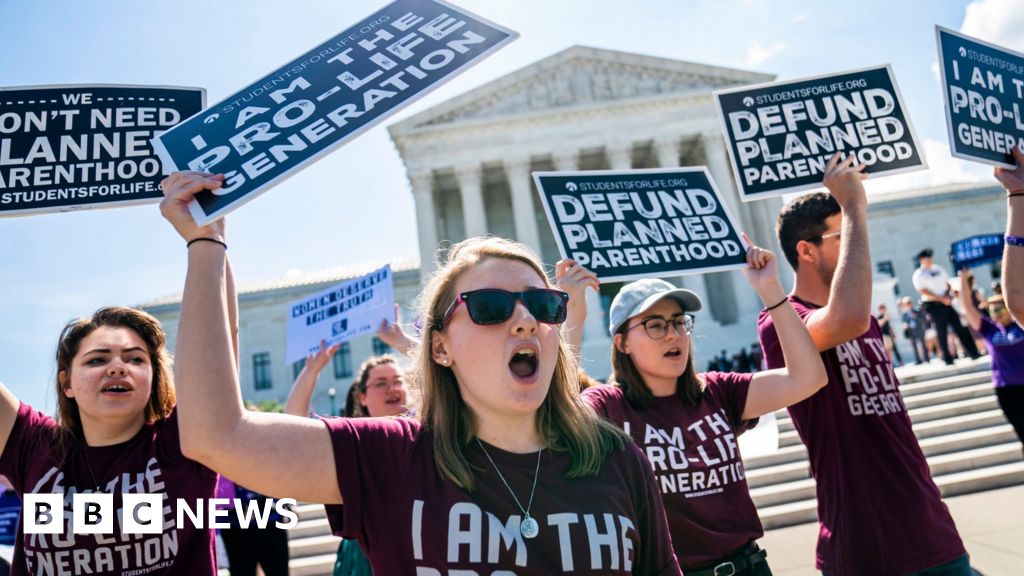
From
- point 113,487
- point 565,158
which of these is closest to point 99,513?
point 113,487

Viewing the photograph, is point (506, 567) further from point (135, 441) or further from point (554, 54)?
point (554, 54)

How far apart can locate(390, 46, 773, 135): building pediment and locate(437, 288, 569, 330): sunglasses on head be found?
3355 centimetres

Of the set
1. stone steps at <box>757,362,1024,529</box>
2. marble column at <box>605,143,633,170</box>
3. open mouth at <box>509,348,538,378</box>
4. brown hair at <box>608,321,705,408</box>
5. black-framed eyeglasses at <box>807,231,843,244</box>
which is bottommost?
stone steps at <box>757,362,1024,529</box>

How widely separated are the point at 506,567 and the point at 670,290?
1.80m

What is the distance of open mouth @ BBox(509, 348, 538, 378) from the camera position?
67.9 inches

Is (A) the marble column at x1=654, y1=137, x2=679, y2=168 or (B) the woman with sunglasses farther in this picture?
(A) the marble column at x1=654, y1=137, x2=679, y2=168

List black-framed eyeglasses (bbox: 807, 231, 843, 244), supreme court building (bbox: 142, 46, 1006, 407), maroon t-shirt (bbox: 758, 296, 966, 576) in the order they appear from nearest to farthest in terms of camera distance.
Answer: maroon t-shirt (bbox: 758, 296, 966, 576), black-framed eyeglasses (bbox: 807, 231, 843, 244), supreme court building (bbox: 142, 46, 1006, 407)

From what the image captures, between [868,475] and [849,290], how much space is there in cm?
75

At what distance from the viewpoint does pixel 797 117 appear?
3576mm

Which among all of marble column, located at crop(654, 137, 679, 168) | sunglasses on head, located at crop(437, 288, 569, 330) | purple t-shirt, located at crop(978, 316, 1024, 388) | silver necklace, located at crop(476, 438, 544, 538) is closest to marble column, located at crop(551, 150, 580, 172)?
marble column, located at crop(654, 137, 679, 168)

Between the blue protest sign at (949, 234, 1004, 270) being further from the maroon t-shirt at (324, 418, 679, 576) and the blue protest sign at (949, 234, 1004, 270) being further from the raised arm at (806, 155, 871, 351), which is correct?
the maroon t-shirt at (324, 418, 679, 576)

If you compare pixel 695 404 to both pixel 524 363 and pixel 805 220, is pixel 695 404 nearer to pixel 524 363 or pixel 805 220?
pixel 805 220

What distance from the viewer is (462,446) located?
1.67 metres

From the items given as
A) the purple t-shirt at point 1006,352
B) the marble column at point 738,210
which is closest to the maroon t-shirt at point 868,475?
the purple t-shirt at point 1006,352
